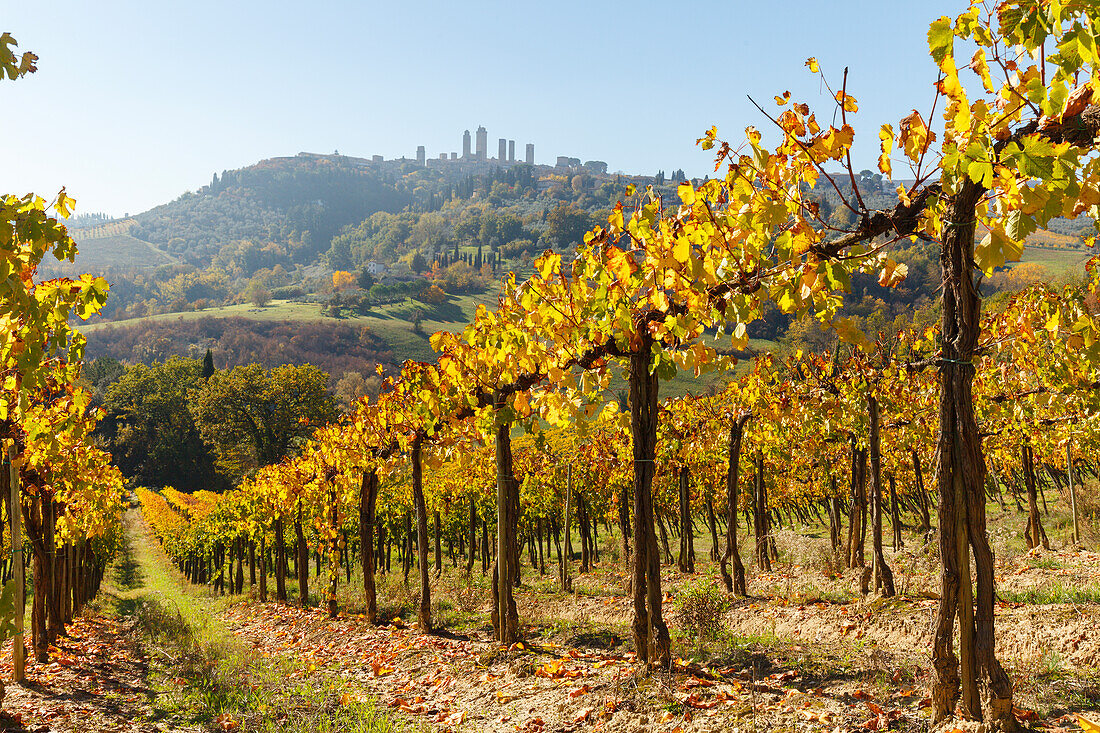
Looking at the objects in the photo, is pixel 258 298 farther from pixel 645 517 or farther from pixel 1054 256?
pixel 1054 256

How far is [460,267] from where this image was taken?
168000mm

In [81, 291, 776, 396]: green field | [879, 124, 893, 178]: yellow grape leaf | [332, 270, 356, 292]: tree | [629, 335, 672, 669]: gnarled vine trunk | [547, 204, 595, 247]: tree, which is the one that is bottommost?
[629, 335, 672, 669]: gnarled vine trunk

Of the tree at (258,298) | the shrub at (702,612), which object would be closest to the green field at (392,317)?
the tree at (258,298)

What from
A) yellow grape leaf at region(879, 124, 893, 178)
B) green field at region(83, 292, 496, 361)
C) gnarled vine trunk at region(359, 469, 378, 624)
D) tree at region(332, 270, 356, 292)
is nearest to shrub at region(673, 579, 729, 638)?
gnarled vine trunk at region(359, 469, 378, 624)

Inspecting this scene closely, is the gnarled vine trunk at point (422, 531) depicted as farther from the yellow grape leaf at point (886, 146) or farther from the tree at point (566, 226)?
the tree at point (566, 226)

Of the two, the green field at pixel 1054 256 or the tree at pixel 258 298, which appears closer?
the green field at pixel 1054 256

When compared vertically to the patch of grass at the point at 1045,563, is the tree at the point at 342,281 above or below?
above

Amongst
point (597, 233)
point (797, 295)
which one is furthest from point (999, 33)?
point (597, 233)

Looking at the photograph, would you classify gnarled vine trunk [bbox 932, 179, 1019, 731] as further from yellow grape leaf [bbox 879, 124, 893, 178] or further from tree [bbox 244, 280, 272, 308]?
tree [bbox 244, 280, 272, 308]

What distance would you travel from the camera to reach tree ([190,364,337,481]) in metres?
50.1

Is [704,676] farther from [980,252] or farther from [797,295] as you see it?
[980,252]

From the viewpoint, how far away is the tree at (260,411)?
50.1 m

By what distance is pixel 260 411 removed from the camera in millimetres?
51125

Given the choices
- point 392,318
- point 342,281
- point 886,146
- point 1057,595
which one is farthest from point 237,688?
point 342,281
